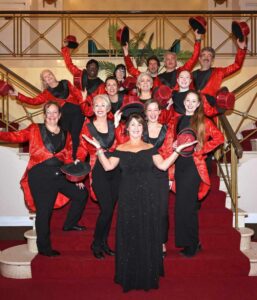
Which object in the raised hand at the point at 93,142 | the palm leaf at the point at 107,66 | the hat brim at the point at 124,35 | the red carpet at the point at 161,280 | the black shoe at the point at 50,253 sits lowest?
the red carpet at the point at 161,280

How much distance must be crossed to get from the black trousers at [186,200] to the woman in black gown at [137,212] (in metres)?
0.37

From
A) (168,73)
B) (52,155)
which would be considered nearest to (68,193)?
(52,155)

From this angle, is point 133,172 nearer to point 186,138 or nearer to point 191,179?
point 186,138

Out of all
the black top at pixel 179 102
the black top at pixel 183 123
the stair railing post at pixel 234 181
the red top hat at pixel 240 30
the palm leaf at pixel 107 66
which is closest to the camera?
the black top at pixel 183 123

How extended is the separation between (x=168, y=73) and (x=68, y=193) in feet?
6.96

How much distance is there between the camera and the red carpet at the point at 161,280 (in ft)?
12.5

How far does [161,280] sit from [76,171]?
1191 millimetres

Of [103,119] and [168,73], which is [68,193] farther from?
[168,73]

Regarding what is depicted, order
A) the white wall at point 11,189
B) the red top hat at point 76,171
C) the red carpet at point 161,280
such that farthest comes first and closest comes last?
the white wall at point 11,189 → the red top hat at point 76,171 → the red carpet at point 161,280

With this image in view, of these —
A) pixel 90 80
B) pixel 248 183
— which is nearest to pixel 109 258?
pixel 90 80

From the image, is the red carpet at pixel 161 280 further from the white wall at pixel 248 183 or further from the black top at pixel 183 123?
the white wall at pixel 248 183

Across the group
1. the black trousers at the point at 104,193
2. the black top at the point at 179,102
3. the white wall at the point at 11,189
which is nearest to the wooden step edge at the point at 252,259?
the black trousers at the point at 104,193

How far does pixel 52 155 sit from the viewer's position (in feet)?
13.8

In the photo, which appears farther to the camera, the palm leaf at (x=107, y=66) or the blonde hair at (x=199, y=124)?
the palm leaf at (x=107, y=66)
